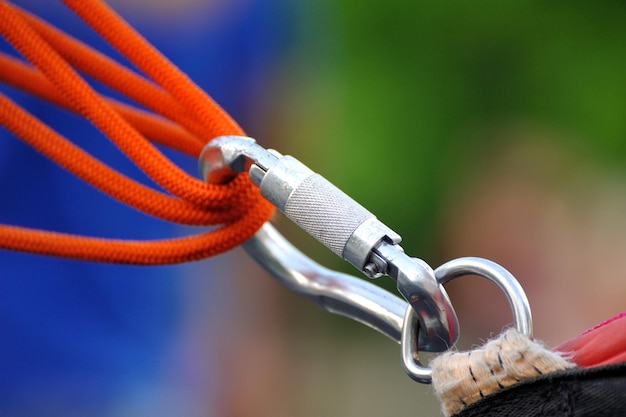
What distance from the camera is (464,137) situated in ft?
4.74

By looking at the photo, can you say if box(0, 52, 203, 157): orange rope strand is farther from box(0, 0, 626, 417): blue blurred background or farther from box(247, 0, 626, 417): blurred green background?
box(247, 0, 626, 417): blurred green background

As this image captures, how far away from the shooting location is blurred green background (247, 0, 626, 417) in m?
1.31

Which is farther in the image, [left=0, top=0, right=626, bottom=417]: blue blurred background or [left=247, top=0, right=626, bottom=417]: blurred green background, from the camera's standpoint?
[left=247, top=0, right=626, bottom=417]: blurred green background

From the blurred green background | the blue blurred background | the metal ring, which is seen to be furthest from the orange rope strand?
the blurred green background

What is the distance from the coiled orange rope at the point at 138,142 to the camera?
1.09 ft

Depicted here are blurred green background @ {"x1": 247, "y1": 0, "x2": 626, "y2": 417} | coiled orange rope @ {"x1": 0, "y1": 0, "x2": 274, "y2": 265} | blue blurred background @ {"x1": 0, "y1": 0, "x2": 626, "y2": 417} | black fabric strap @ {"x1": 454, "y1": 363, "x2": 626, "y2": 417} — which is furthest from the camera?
blurred green background @ {"x1": 247, "y1": 0, "x2": 626, "y2": 417}

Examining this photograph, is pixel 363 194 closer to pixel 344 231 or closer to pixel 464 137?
pixel 464 137

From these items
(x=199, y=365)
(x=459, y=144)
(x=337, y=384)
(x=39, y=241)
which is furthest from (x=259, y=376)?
(x=39, y=241)

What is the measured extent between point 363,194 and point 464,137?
0.26 m

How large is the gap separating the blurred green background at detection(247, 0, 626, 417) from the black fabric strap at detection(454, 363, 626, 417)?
1.05 metres

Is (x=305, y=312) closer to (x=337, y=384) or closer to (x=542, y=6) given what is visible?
(x=337, y=384)

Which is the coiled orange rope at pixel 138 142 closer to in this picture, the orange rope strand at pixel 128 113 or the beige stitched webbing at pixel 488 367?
the orange rope strand at pixel 128 113

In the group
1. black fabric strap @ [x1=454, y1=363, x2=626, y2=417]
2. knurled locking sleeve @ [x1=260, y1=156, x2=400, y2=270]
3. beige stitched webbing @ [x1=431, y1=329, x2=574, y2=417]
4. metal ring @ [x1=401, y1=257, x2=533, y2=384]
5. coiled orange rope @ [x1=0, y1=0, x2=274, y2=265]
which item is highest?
coiled orange rope @ [x1=0, y1=0, x2=274, y2=265]

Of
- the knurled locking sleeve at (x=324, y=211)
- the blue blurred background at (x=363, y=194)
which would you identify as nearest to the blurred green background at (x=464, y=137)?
the blue blurred background at (x=363, y=194)
